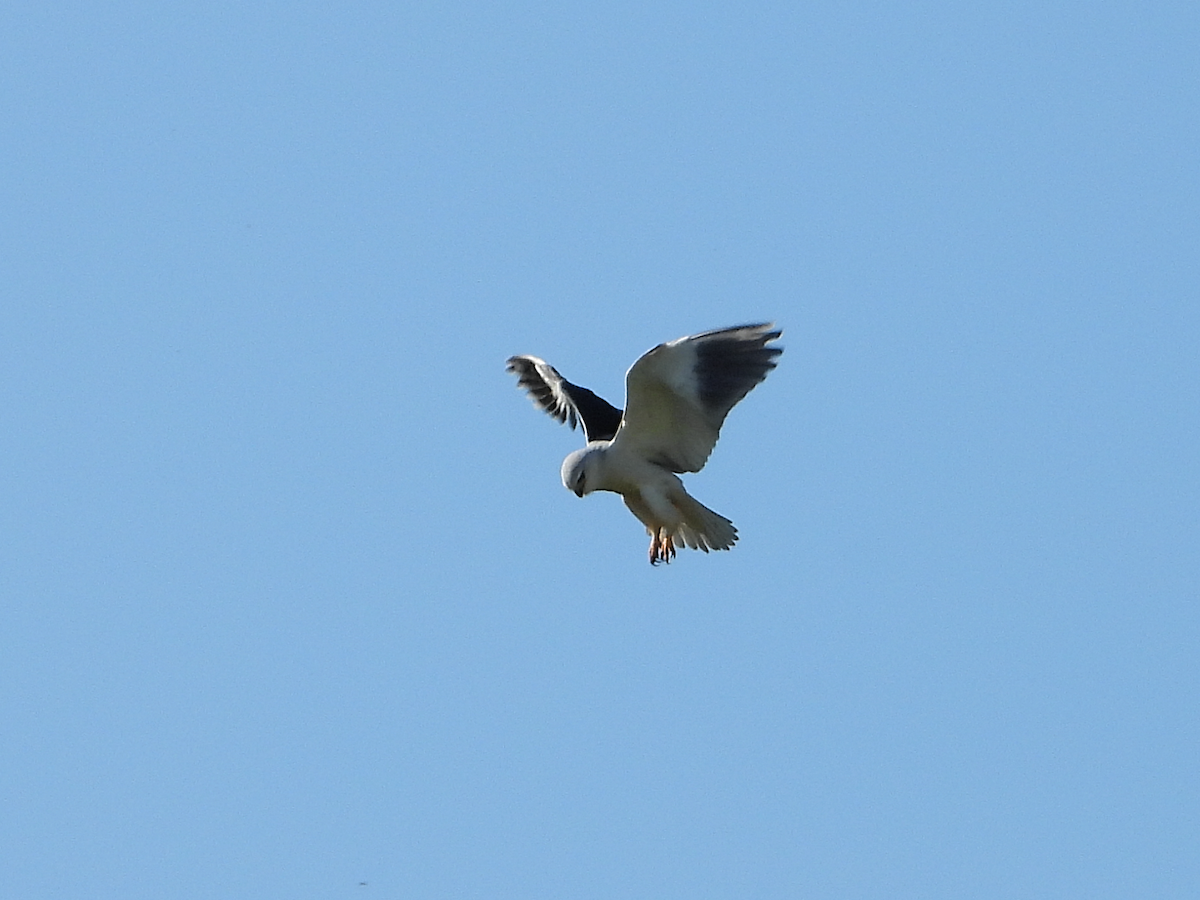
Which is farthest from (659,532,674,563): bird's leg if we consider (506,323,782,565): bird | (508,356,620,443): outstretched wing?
(508,356,620,443): outstretched wing

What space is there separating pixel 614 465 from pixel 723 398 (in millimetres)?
1070

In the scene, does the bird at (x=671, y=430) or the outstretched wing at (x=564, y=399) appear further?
the outstretched wing at (x=564, y=399)

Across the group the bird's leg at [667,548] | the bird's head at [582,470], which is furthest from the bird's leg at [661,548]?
the bird's head at [582,470]

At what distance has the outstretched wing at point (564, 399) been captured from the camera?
18.2 metres

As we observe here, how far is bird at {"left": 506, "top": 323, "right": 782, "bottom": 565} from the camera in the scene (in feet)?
53.3

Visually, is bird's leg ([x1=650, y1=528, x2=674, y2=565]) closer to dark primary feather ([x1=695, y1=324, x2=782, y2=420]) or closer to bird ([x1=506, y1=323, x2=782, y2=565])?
bird ([x1=506, y1=323, x2=782, y2=565])

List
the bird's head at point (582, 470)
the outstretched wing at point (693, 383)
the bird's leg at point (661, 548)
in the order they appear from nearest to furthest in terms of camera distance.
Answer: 1. the outstretched wing at point (693, 383)
2. the bird's head at point (582, 470)
3. the bird's leg at point (661, 548)

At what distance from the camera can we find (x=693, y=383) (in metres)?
16.4

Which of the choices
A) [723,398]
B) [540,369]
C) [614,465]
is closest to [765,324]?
[723,398]

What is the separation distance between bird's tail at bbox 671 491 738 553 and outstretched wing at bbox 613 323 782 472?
47 centimetres

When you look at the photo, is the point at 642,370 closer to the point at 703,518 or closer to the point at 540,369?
the point at 703,518

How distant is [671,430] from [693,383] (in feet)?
2.18

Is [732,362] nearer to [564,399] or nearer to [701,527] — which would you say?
[701,527]

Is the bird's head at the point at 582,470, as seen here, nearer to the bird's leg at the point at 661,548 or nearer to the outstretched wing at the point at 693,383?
the outstretched wing at the point at 693,383
